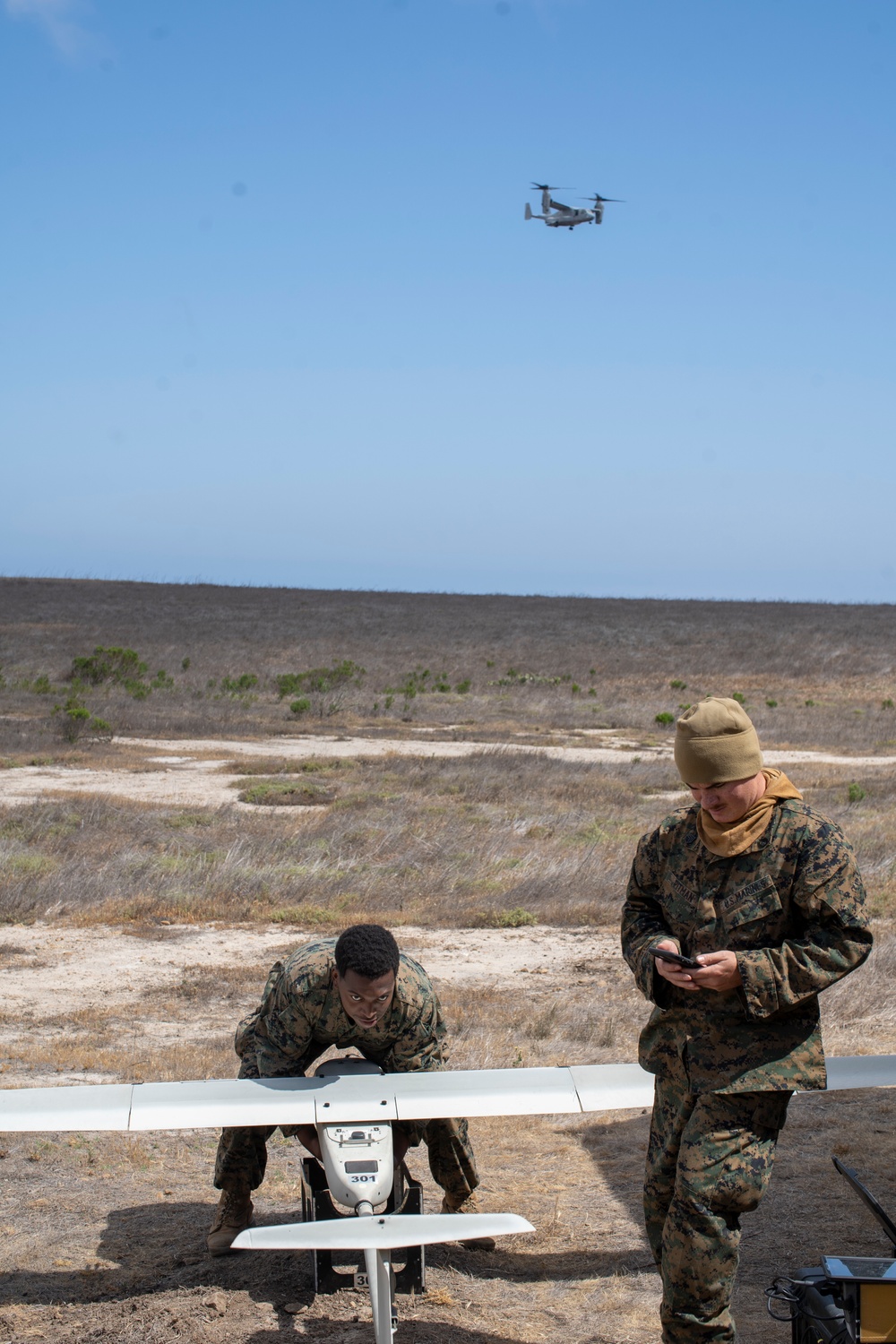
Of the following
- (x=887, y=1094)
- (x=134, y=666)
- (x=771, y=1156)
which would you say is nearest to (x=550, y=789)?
(x=887, y=1094)

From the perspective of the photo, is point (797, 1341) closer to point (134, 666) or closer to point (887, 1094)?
point (887, 1094)

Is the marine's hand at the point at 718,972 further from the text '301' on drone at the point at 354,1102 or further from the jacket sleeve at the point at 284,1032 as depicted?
the jacket sleeve at the point at 284,1032

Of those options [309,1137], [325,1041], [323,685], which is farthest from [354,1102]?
[323,685]

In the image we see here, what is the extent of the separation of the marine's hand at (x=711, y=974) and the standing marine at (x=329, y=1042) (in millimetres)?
1164

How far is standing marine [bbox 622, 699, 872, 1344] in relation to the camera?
10.6 ft

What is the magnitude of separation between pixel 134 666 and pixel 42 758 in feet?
49.1

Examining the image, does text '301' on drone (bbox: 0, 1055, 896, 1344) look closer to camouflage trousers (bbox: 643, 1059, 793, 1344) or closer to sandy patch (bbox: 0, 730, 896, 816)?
camouflage trousers (bbox: 643, 1059, 793, 1344)

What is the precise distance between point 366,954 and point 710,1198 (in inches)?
52.3

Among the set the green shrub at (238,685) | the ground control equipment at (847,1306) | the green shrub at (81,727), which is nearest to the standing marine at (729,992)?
the ground control equipment at (847,1306)

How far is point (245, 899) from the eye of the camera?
11.6 m

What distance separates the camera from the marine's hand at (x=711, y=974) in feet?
10.6

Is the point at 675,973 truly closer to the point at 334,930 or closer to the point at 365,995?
the point at 365,995

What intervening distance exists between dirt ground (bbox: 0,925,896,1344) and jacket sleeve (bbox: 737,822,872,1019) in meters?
1.57

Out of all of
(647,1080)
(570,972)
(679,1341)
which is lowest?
(570,972)
